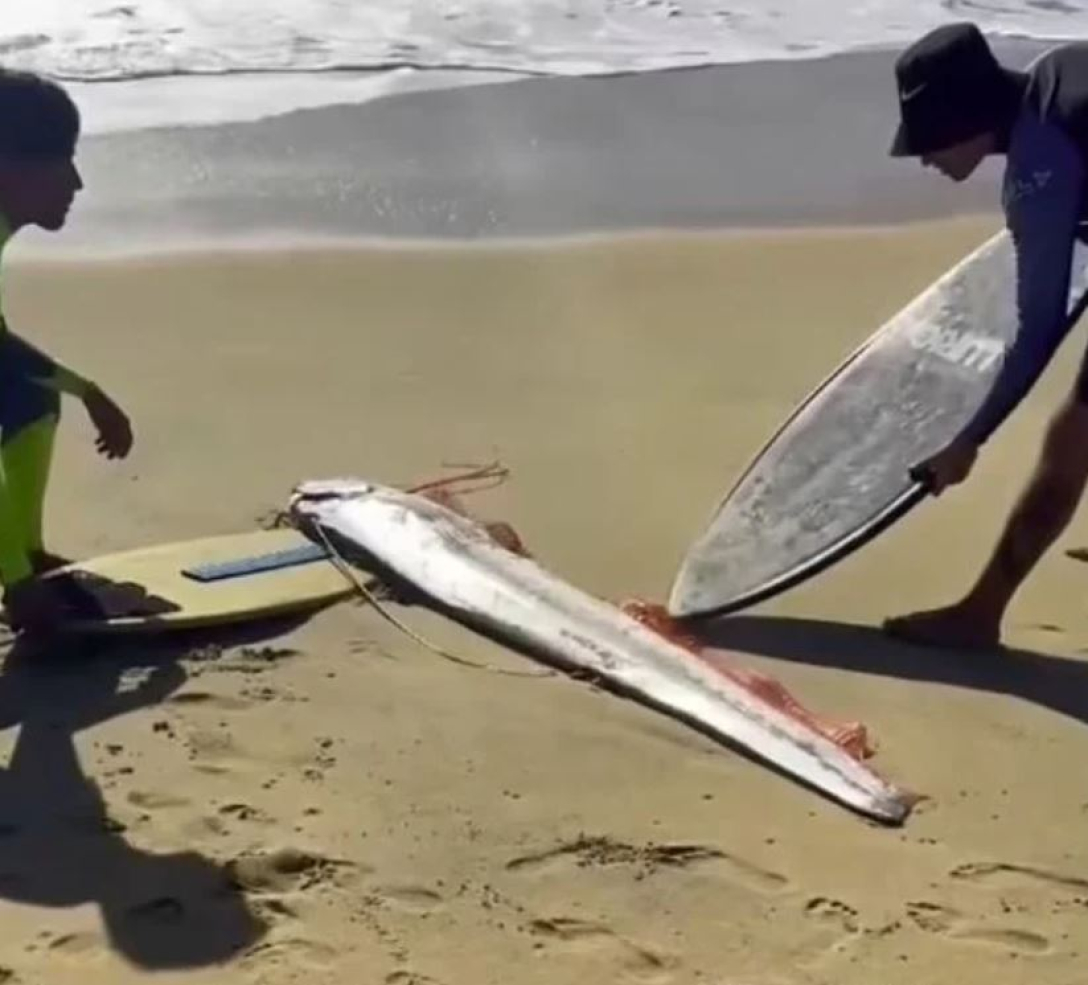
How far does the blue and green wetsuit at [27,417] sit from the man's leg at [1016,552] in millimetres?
2117

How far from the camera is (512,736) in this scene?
4.80 meters

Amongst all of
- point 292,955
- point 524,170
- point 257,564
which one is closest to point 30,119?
point 257,564

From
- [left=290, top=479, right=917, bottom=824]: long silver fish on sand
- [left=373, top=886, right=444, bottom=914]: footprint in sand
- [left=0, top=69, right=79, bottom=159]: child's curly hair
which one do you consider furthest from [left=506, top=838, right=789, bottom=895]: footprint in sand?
[left=0, top=69, right=79, bottom=159]: child's curly hair

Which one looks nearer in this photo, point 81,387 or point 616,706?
point 616,706

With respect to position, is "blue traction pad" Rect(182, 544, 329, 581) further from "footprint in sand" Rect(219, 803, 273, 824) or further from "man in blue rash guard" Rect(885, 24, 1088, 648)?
"man in blue rash guard" Rect(885, 24, 1088, 648)

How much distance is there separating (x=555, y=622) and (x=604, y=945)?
127 cm

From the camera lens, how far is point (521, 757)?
472 cm

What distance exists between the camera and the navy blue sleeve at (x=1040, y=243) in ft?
16.1

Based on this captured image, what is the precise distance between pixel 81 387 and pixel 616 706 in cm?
154

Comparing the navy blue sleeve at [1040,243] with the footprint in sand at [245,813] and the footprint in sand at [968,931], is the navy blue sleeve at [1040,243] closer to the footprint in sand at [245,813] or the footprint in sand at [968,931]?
the footprint in sand at [968,931]

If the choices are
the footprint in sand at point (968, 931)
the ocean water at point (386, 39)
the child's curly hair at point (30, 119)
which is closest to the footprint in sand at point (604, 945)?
the footprint in sand at point (968, 931)

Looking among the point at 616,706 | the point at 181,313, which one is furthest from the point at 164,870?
the point at 181,313

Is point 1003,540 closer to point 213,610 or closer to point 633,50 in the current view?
point 213,610

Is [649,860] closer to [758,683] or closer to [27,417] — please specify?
[758,683]
